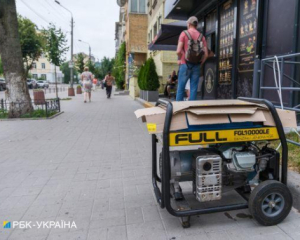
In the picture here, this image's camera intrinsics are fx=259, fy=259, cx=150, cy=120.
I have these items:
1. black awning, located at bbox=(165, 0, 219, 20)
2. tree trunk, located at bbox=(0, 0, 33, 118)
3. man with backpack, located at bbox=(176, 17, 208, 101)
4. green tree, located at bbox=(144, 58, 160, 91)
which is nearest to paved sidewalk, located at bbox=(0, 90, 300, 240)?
A: man with backpack, located at bbox=(176, 17, 208, 101)

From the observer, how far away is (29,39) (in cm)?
2855

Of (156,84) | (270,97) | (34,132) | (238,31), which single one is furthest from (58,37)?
(270,97)

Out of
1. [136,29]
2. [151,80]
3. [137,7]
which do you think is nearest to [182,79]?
[151,80]

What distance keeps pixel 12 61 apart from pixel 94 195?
23.8ft

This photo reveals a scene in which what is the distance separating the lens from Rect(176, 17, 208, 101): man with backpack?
501 centimetres

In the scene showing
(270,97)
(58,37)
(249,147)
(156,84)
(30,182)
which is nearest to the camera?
(249,147)

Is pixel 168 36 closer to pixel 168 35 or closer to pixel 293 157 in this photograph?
pixel 168 35

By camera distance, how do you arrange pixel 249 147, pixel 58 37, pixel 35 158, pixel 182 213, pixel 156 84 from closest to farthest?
pixel 182 213 → pixel 249 147 → pixel 35 158 → pixel 156 84 → pixel 58 37

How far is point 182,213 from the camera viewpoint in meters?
2.32

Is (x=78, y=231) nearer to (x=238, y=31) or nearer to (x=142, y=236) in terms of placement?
(x=142, y=236)

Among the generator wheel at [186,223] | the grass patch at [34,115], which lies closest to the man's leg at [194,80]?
the generator wheel at [186,223]

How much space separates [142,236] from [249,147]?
1366 mm

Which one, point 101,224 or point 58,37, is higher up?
point 58,37

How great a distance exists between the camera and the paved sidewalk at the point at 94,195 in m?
2.43
